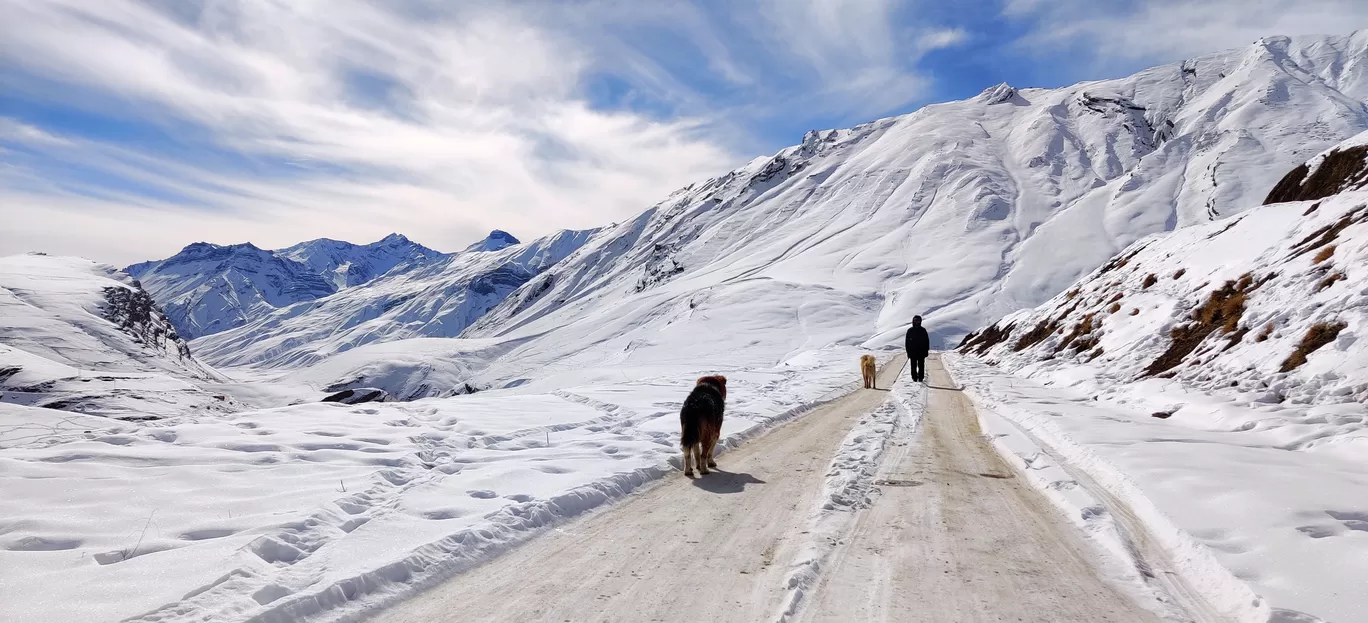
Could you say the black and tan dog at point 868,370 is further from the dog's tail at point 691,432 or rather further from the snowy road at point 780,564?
the dog's tail at point 691,432

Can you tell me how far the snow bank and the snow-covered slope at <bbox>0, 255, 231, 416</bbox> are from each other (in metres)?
72.0

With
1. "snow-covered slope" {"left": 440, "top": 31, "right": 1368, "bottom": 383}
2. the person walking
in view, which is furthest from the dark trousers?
"snow-covered slope" {"left": 440, "top": 31, "right": 1368, "bottom": 383}

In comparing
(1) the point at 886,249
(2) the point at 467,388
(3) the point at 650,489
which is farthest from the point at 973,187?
(3) the point at 650,489

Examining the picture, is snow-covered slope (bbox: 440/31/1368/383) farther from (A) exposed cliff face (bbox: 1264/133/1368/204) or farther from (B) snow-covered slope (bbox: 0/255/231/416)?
(B) snow-covered slope (bbox: 0/255/231/416)

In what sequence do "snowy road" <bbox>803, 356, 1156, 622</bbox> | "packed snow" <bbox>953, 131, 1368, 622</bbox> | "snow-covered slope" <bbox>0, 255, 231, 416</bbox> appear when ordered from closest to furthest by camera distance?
1. "snowy road" <bbox>803, 356, 1156, 622</bbox>
2. "packed snow" <bbox>953, 131, 1368, 622</bbox>
3. "snow-covered slope" <bbox>0, 255, 231, 416</bbox>

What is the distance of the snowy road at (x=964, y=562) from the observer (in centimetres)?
447

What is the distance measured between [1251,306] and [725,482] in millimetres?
12582

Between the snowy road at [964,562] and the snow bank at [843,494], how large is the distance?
13cm

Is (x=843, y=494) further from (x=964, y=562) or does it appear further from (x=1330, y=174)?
(x=1330, y=174)

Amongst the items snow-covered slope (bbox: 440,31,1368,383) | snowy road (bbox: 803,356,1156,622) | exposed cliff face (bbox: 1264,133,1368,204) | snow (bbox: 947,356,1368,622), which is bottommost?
snowy road (bbox: 803,356,1156,622)

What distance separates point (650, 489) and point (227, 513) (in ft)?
14.3

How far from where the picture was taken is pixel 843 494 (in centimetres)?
736

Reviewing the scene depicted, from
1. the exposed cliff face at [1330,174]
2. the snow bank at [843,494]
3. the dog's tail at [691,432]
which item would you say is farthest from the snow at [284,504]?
the exposed cliff face at [1330,174]

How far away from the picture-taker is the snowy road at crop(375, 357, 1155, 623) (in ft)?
14.8
